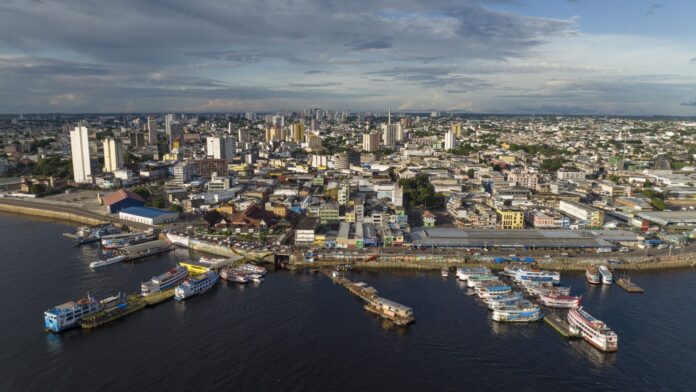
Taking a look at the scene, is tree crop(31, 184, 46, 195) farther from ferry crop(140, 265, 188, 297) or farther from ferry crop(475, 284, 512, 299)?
ferry crop(475, 284, 512, 299)

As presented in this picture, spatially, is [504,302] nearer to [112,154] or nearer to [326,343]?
[326,343]

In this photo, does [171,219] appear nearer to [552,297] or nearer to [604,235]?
[552,297]

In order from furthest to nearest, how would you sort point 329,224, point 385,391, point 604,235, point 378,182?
point 378,182
point 329,224
point 604,235
point 385,391

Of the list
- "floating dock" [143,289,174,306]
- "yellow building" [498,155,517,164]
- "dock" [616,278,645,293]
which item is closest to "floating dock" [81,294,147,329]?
"floating dock" [143,289,174,306]

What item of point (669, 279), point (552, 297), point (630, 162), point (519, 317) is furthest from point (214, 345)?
point (630, 162)

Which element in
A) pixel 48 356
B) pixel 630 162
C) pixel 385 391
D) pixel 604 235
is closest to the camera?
pixel 385 391

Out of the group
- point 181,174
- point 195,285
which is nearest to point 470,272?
point 195,285

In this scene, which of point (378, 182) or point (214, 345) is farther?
point (378, 182)
